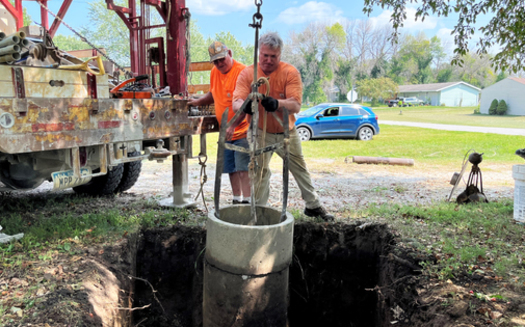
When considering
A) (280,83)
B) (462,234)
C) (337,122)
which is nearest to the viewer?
(280,83)

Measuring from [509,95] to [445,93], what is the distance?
52.0ft

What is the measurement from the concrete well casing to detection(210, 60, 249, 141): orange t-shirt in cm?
135

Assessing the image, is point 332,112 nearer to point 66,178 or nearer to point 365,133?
point 365,133

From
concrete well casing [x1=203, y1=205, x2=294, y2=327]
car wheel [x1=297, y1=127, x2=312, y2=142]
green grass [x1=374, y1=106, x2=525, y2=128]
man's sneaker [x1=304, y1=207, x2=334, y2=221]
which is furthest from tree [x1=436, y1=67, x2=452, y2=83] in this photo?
concrete well casing [x1=203, y1=205, x2=294, y2=327]

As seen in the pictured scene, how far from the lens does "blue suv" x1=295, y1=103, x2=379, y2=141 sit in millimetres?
15328

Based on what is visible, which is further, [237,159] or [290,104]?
[237,159]

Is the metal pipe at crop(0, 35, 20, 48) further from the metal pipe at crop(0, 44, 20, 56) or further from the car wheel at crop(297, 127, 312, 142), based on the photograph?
the car wheel at crop(297, 127, 312, 142)

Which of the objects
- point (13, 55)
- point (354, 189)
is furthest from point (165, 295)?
point (354, 189)

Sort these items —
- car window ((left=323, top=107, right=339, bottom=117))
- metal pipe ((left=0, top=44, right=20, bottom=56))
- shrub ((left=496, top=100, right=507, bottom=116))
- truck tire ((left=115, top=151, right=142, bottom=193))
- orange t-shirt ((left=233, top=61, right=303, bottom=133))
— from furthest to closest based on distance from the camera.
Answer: shrub ((left=496, top=100, right=507, bottom=116))
car window ((left=323, top=107, right=339, bottom=117))
truck tire ((left=115, top=151, right=142, bottom=193))
orange t-shirt ((left=233, top=61, right=303, bottom=133))
metal pipe ((left=0, top=44, right=20, bottom=56))

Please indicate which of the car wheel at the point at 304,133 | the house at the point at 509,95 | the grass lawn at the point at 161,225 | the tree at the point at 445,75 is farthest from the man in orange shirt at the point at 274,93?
the tree at the point at 445,75

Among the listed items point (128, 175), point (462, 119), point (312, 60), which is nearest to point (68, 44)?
point (312, 60)

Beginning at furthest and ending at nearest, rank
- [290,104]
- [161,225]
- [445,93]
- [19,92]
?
[445,93] → [161,225] → [290,104] → [19,92]

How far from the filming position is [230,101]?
4.81 metres

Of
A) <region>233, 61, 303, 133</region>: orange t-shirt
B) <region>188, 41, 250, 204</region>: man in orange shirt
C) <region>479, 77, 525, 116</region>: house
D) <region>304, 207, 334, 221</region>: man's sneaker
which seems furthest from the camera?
<region>479, 77, 525, 116</region>: house
